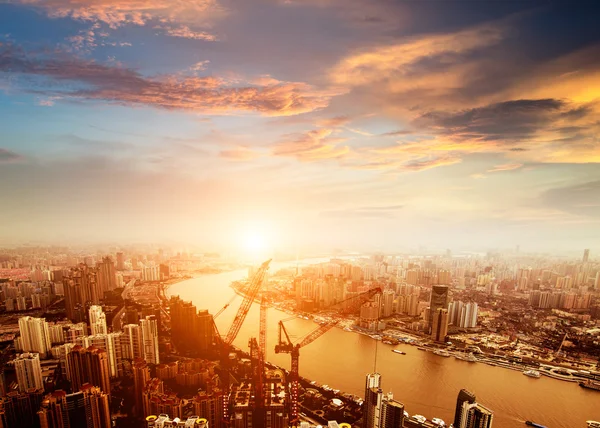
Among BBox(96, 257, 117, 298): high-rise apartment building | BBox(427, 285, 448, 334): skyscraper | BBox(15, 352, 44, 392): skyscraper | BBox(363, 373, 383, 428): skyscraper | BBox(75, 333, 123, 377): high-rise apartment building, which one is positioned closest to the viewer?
BBox(363, 373, 383, 428): skyscraper

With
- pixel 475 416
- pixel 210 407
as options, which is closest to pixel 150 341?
pixel 210 407

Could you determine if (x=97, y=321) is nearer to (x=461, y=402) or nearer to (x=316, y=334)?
(x=316, y=334)

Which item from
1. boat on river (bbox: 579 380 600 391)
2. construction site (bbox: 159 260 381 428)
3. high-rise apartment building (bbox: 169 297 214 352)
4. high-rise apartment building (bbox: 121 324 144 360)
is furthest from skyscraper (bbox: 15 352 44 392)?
boat on river (bbox: 579 380 600 391)

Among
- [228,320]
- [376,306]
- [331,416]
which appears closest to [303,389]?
[331,416]

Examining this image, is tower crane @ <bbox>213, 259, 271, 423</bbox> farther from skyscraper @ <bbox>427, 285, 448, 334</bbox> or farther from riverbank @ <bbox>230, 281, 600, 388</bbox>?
skyscraper @ <bbox>427, 285, 448, 334</bbox>

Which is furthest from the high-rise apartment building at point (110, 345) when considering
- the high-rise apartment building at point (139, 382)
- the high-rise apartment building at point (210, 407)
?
the high-rise apartment building at point (210, 407)

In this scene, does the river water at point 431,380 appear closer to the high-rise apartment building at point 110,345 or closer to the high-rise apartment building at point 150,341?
the high-rise apartment building at point 150,341

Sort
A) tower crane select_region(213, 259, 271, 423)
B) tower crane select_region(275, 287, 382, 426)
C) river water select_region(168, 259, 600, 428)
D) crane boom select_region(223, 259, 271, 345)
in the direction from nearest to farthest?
1. tower crane select_region(275, 287, 382, 426)
2. river water select_region(168, 259, 600, 428)
3. tower crane select_region(213, 259, 271, 423)
4. crane boom select_region(223, 259, 271, 345)
